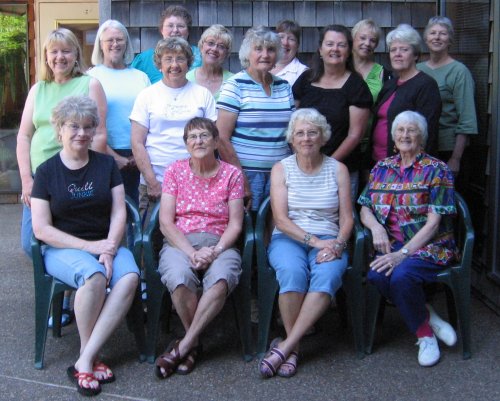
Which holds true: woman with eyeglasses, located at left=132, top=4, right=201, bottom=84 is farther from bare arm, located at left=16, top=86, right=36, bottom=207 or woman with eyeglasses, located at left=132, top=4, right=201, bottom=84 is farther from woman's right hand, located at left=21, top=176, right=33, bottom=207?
woman's right hand, located at left=21, top=176, right=33, bottom=207

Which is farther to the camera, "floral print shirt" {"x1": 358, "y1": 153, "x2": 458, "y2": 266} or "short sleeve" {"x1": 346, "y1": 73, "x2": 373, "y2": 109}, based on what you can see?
"short sleeve" {"x1": 346, "y1": 73, "x2": 373, "y2": 109}

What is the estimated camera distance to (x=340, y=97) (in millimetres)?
4285

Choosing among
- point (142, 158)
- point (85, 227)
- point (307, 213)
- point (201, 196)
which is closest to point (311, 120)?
point (307, 213)

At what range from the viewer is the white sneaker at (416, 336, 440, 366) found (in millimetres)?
3707

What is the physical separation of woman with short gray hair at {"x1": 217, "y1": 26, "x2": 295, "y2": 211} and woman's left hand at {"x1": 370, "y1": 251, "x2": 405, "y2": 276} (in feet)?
2.46

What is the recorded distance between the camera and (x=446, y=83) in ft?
15.0

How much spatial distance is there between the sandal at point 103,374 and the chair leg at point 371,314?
49.3 inches

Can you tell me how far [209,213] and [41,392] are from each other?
115 cm

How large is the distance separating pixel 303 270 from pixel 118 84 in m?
1.54

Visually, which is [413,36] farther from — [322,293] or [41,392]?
[41,392]

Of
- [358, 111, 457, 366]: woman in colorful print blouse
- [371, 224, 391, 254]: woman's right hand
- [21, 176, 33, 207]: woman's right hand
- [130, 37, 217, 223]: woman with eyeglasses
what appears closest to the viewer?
[358, 111, 457, 366]: woman in colorful print blouse

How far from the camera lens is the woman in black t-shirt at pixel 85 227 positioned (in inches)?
140

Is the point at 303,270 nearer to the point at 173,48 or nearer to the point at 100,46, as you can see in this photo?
the point at 173,48

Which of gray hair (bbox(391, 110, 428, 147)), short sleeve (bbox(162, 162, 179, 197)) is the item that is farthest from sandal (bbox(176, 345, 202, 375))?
gray hair (bbox(391, 110, 428, 147))
